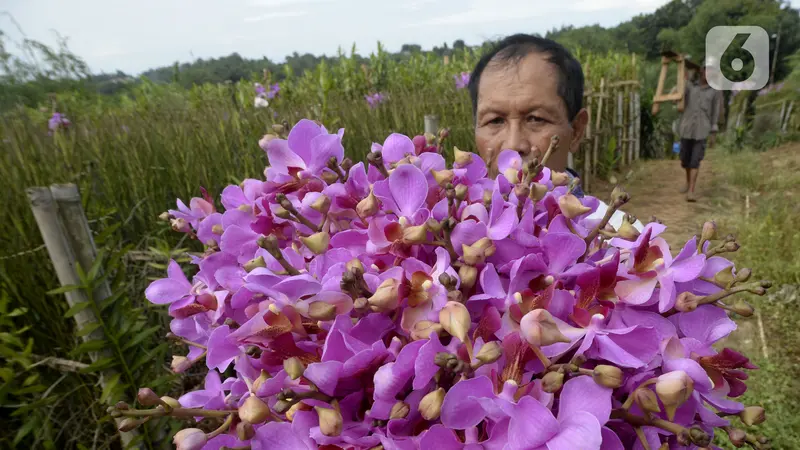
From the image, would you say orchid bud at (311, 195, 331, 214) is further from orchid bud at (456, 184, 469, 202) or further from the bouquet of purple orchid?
orchid bud at (456, 184, 469, 202)

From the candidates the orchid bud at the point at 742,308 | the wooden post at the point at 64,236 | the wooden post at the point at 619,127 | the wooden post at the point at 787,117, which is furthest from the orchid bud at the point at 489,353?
the wooden post at the point at 787,117

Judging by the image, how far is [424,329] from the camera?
0.44 metres

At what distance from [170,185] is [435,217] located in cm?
232

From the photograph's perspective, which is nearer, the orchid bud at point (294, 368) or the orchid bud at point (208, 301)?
the orchid bud at point (294, 368)

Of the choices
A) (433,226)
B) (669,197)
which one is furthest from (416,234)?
(669,197)

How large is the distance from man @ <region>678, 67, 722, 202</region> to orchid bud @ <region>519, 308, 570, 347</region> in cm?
788

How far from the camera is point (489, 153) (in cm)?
158

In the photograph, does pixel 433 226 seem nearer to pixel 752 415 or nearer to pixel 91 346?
pixel 752 415

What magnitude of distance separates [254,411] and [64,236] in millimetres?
1475

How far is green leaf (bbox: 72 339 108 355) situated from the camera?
152 cm

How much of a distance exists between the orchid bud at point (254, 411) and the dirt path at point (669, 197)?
19.2 ft

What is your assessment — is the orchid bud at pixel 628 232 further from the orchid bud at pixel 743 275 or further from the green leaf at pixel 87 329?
the green leaf at pixel 87 329

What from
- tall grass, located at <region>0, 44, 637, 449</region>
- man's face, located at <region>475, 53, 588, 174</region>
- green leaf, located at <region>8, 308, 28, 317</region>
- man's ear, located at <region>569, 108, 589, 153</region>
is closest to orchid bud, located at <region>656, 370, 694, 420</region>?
tall grass, located at <region>0, 44, 637, 449</region>

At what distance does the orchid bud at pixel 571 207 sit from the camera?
20.3 inches
